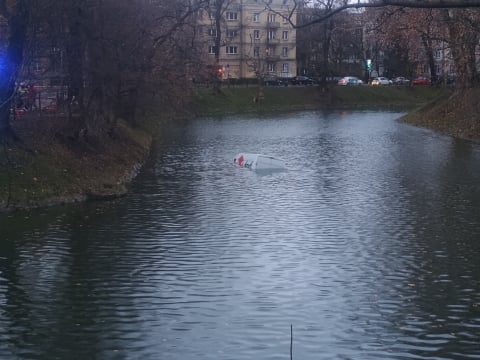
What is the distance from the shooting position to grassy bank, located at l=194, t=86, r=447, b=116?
77375mm

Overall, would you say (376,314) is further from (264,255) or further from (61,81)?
(61,81)

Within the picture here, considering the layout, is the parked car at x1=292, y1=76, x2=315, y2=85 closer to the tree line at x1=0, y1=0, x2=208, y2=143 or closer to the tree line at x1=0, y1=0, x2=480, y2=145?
the tree line at x1=0, y1=0, x2=480, y2=145

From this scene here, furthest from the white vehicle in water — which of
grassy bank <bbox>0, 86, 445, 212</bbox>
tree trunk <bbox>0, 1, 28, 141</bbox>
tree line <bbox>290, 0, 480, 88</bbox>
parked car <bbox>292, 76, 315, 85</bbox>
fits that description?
parked car <bbox>292, 76, 315, 85</bbox>

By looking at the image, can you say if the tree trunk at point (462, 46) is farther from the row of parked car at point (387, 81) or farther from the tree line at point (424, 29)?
the row of parked car at point (387, 81)

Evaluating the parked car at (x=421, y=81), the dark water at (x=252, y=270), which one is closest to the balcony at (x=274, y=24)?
the parked car at (x=421, y=81)

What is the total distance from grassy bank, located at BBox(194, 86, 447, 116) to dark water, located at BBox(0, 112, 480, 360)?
4640 centimetres

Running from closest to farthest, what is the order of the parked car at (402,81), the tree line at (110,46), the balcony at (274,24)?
the tree line at (110,46), the parked car at (402,81), the balcony at (274,24)

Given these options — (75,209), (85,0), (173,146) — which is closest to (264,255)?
(75,209)

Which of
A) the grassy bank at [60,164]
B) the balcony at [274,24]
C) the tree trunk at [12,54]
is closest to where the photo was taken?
the grassy bank at [60,164]

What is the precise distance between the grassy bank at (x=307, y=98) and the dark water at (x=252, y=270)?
46.4 metres

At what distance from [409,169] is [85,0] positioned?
15.0 m

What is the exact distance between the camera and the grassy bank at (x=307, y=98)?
7738 centimetres

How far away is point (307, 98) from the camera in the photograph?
283 feet

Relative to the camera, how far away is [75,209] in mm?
23328
